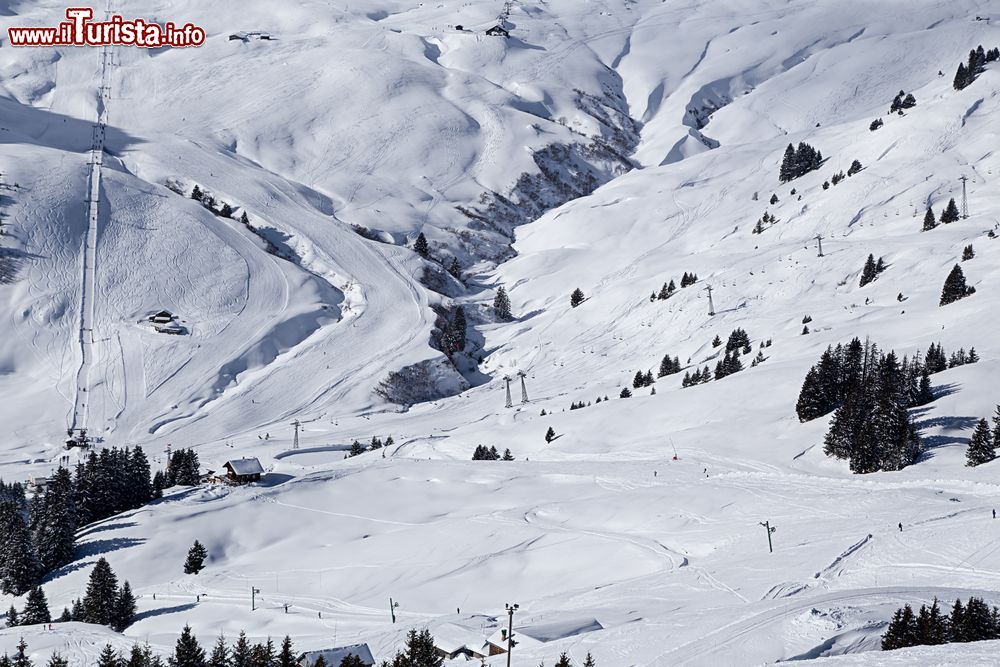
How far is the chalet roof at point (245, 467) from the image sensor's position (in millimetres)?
75688

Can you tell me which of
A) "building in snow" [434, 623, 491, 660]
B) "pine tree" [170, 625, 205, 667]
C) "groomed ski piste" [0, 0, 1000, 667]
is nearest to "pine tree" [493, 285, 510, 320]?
"groomed ski piste" [0, 0, 1000, 667]

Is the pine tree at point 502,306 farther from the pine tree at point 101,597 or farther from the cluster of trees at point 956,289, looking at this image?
the pine tree at point 101,597

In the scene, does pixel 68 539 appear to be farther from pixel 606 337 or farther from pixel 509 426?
pixel 606 337

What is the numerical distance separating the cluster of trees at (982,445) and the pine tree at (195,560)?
46.9m

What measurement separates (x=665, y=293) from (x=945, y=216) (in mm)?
31906

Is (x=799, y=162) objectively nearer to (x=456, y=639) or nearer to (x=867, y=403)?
(x=867, y=403)

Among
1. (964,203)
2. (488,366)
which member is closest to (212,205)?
(488,366)

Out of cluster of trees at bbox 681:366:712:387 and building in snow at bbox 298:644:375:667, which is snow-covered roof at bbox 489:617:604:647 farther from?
cluster of trees at bbox 681:366:712:387

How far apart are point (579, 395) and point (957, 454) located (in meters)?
43.4

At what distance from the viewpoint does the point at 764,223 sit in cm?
13475

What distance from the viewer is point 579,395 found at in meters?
97.1

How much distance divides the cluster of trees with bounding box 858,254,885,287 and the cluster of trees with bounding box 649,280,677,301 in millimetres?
22005

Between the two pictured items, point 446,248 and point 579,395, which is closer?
point 579,395

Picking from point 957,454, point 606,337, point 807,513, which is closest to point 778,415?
point 957,454
